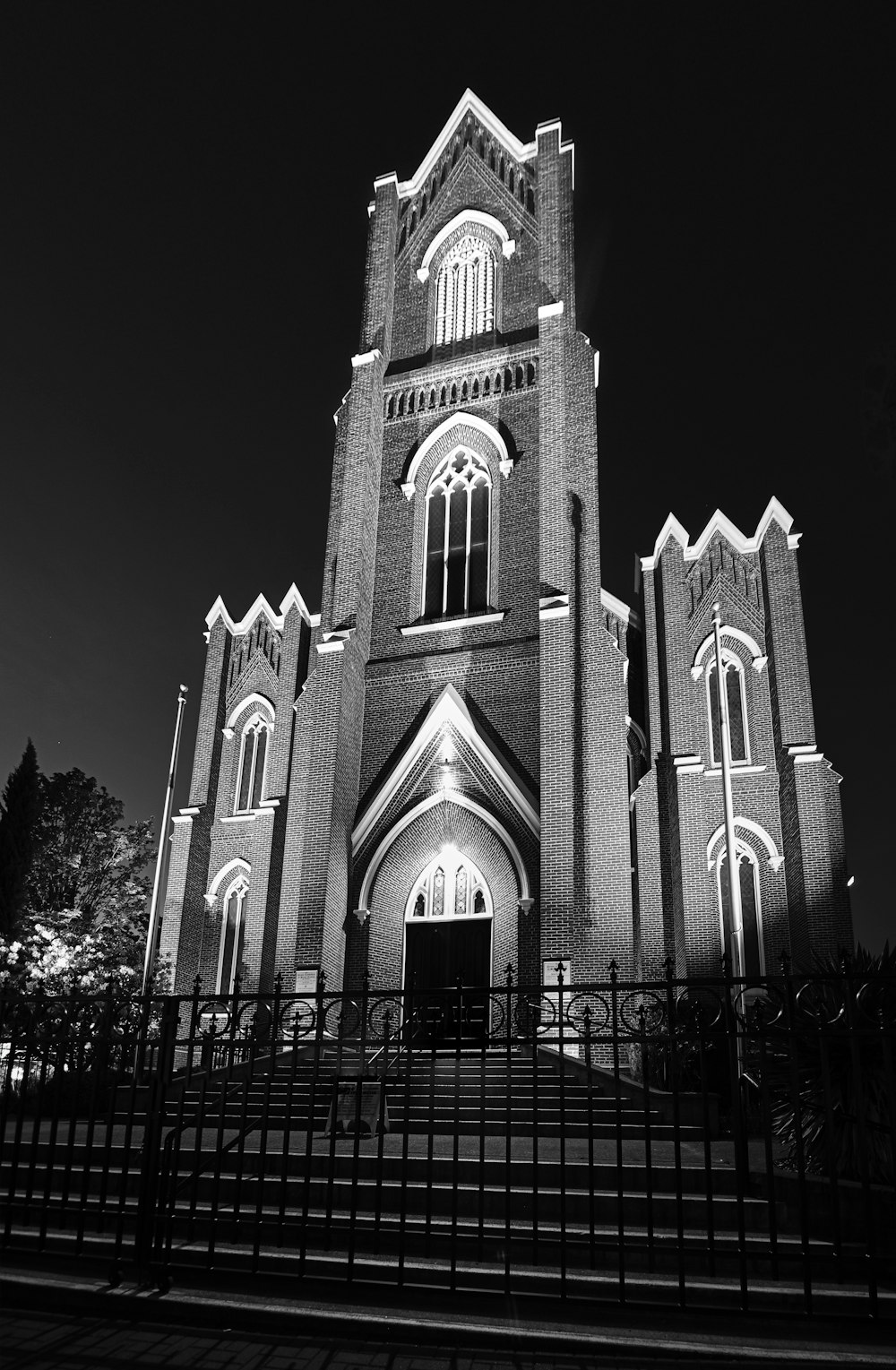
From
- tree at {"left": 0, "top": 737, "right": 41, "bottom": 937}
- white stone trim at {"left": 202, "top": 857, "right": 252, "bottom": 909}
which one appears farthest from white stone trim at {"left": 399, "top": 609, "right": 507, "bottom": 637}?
tree at {"left": 0, "top": 737, "right": 41, "bottom": 937}

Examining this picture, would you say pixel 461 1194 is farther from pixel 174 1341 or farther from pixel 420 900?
pixel 420 900

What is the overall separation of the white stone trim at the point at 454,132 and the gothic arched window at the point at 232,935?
20.4 m

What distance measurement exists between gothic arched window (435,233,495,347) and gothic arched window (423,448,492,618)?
4.18 meters

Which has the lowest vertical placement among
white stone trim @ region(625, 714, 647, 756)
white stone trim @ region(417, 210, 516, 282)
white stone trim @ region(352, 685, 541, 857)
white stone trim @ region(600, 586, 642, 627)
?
white stone trim @ region(352, 685, 541, 857)

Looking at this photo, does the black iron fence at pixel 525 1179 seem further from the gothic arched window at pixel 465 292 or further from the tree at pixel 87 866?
the gothic arched window at pixel 465 292

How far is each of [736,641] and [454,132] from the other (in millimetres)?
17533

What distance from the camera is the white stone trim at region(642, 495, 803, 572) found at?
84.3 ft

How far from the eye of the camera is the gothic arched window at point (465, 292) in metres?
26.9

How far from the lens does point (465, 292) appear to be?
90.0ft

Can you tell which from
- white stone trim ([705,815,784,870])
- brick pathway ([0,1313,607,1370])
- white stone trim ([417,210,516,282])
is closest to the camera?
brick pathway ([0,1313,607,1370])

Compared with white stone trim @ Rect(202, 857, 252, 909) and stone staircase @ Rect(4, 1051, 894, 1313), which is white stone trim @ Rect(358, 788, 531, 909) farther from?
stone staircase @ Rect(4, 1051, 894, 1313)

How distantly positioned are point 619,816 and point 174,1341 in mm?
15028

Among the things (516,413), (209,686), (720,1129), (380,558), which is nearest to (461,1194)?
(720,1129)

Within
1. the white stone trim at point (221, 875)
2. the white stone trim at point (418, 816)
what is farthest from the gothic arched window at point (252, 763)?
the white stone trim at point (418, 816)
